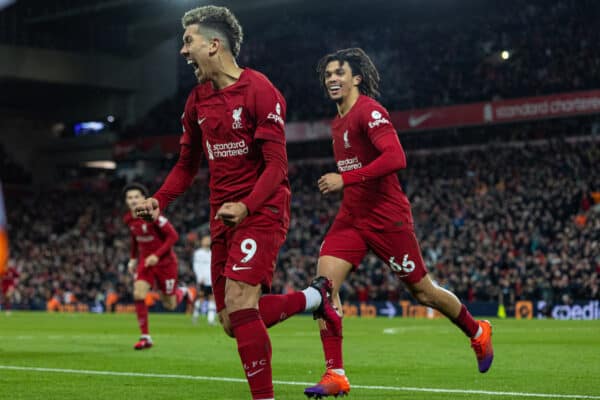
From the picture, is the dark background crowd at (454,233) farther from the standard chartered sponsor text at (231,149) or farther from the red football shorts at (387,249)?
the standard chartered sponsor text at (231,149)

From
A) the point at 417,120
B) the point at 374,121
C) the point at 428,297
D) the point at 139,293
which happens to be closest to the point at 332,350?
the point at 428,297

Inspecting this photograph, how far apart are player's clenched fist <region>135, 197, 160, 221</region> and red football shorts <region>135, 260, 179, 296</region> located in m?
9.34

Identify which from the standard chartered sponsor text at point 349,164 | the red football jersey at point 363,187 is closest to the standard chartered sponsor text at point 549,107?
the red football jersey at point 363,187

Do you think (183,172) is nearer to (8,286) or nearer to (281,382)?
(281,382)

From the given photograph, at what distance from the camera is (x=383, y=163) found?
7043 mm

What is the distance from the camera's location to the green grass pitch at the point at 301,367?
26.3ft

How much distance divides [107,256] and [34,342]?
2778 centimetres

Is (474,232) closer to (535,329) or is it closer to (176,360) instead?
(535,329)

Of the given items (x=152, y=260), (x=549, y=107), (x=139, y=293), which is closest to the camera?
(x=152, y=260)

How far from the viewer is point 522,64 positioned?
124 feet

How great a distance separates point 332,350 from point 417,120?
104 ft

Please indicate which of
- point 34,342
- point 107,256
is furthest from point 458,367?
point 107,256

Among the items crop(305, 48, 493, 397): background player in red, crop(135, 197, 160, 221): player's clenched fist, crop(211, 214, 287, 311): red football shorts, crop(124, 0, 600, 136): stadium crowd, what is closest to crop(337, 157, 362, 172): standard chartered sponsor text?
crop(305, 48, 493, 397): background player in red

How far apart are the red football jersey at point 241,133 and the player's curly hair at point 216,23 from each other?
0.73ft
